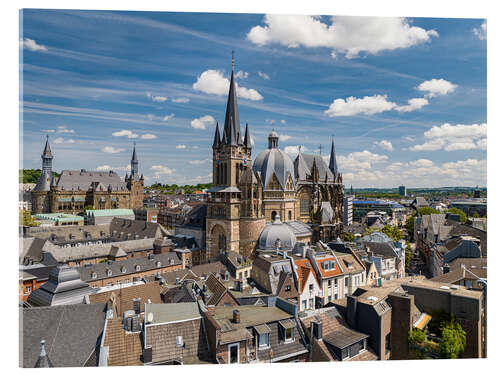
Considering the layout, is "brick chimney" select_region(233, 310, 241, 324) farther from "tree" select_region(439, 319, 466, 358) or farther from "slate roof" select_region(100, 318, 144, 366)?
"tree" select_region(439, 319, 466, 358)

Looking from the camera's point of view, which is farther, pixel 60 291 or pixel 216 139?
pixel 216 139

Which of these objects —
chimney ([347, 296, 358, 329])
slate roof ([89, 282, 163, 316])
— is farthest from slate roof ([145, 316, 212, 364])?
slate roof ([89, 282, 163, 316])

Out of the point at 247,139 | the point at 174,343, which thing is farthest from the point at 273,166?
the point at 174,343

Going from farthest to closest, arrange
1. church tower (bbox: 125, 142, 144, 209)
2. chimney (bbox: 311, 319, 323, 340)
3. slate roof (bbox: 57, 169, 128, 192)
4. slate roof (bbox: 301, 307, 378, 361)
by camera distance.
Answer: church tower (bbox: 125, 142, 144, 209)
slate roof (bbox: 57, 169, 128, 192)
chimney (bbox: 311, 319, 323, 340)
slate roof (bbox: 301, 307, 378, 361)

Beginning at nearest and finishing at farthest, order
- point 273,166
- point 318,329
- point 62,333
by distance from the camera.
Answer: point 62,333, point 318,329, point 273,166

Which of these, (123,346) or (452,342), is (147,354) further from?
(452,342)

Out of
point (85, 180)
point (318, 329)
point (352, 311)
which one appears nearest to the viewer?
point (318, 329)

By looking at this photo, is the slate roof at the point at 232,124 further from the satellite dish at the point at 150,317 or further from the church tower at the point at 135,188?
the church tower at the point at 135,188
